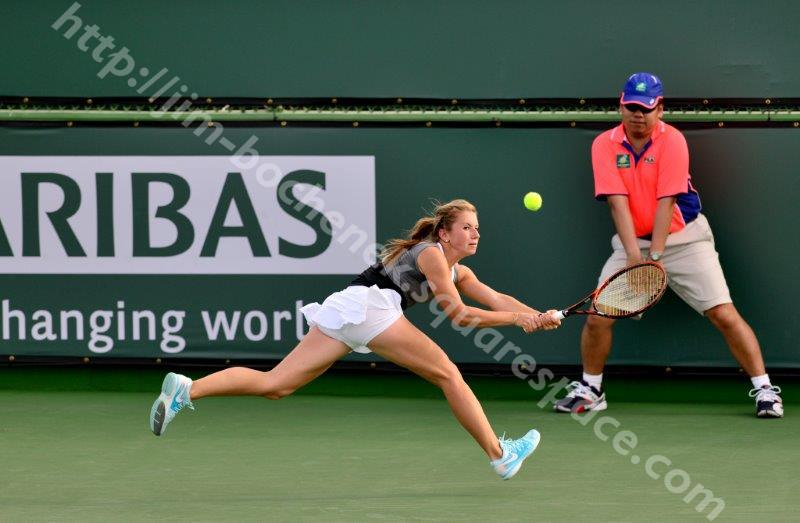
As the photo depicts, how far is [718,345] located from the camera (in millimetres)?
7020

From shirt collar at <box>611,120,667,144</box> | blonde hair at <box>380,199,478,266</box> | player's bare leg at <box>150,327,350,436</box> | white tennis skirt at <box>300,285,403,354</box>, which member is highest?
shirt collar at <box>611,120,667,144</box>

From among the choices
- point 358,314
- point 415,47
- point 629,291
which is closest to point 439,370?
point 358,314

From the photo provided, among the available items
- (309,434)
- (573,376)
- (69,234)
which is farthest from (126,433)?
(573,376)

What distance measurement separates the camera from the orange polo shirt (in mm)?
6586

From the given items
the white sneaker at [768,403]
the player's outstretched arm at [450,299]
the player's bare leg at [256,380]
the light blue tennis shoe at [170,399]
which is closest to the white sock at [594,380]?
the white sneaker at [768,403]

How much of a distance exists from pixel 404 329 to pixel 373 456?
2.78 feet

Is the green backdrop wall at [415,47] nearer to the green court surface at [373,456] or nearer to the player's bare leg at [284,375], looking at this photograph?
the green court surface at [373,456]

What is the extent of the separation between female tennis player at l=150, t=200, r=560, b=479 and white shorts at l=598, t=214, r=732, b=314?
4.63 ft

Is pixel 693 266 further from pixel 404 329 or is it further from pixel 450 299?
pixel 404 329

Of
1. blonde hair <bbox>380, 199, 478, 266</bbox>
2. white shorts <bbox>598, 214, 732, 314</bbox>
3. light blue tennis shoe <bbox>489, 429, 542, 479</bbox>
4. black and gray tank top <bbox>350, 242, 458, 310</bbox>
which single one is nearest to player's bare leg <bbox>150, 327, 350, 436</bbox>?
black and gray tank top <bbox>350, 242, 458, 310</bbox>

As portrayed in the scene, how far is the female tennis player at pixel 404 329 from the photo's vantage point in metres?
5.17

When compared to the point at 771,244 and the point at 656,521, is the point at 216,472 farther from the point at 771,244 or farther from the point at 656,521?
the point at 771,244

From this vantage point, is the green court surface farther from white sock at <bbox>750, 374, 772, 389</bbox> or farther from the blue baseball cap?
the blue baseball cap

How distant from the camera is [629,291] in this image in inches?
237
